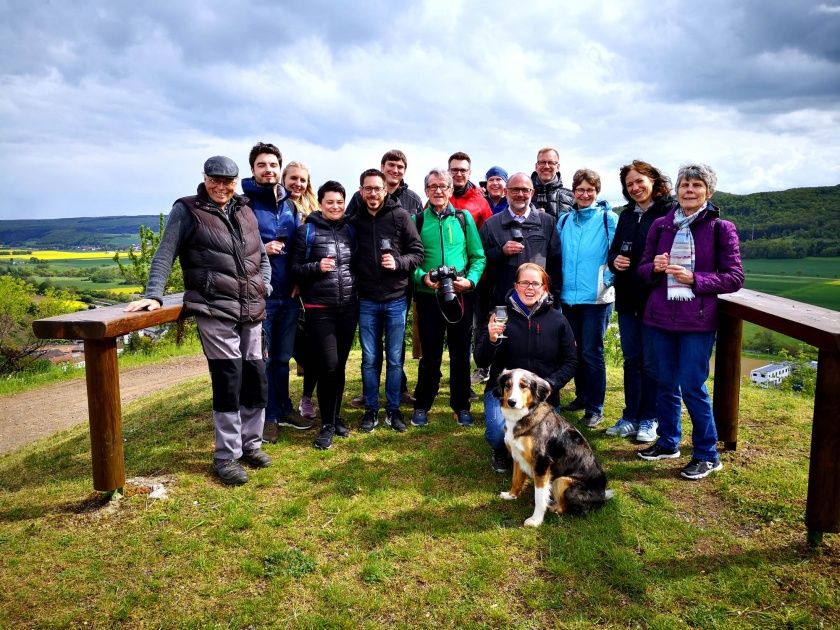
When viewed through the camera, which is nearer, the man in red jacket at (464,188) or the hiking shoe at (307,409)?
the hiking shoe at (307,409)

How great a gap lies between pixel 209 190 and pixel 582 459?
12.5 feet

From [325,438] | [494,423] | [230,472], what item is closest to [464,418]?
[494,423]

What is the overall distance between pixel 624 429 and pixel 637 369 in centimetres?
70

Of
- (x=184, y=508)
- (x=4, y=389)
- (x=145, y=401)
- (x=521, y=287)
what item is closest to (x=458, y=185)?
(x=521, y=287)

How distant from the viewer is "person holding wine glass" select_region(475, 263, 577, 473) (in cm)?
474

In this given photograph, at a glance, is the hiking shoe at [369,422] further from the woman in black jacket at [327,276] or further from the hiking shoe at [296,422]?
the hiking shoe at [296,422]

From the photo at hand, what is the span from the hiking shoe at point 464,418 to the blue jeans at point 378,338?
858 millimetres

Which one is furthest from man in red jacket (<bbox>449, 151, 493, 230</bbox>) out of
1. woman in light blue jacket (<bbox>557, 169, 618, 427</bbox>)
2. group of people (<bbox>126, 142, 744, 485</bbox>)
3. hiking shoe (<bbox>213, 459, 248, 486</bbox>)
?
hiking shoe (<bbox>213, 459, 248, 486</bbox>)

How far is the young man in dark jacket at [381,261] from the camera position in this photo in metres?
5.44

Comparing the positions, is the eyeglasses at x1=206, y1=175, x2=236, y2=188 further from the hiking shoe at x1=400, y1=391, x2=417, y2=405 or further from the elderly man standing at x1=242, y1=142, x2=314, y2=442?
the hiking shoe at x1=400, y1=391, x2=417, y2=405

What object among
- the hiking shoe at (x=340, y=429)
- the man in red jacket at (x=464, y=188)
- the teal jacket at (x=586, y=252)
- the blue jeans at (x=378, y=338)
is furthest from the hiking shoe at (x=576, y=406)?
the hiking shoe at (x=340, y=429)

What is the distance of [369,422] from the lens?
603 centimetres

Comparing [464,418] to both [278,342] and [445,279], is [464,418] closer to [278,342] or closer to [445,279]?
[445,279]

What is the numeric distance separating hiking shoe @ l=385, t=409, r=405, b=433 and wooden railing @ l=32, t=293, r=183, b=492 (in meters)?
2.69
